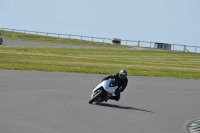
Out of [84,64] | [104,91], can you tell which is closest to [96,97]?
[104,91]

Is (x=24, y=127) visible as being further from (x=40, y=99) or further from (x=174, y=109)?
(x=174, y=109)

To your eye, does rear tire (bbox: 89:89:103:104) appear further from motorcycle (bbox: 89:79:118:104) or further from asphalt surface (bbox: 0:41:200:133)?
asphalt surface (bbox: 0:41:200:133)

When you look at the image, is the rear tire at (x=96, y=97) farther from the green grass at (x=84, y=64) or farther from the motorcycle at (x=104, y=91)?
the green grass at (x=84, y=64)

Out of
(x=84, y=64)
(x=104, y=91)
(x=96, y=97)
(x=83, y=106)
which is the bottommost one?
(x=84, y=64)

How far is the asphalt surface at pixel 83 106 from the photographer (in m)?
12.7

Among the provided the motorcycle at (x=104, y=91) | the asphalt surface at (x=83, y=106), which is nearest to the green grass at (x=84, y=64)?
the asphalt surface at (x=83, y=106)

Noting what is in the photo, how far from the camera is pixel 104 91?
1736 centimetres

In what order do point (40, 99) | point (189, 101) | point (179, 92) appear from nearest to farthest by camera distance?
point (40, 99), point (189, 101), point (179, 92)

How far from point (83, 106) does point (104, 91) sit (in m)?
1.15

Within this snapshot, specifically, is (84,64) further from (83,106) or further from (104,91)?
(83,106)

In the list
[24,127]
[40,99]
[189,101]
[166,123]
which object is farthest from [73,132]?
[189,101]

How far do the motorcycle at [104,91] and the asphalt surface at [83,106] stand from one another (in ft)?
0.95

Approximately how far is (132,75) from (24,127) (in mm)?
18495

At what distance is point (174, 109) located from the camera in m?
18.6
